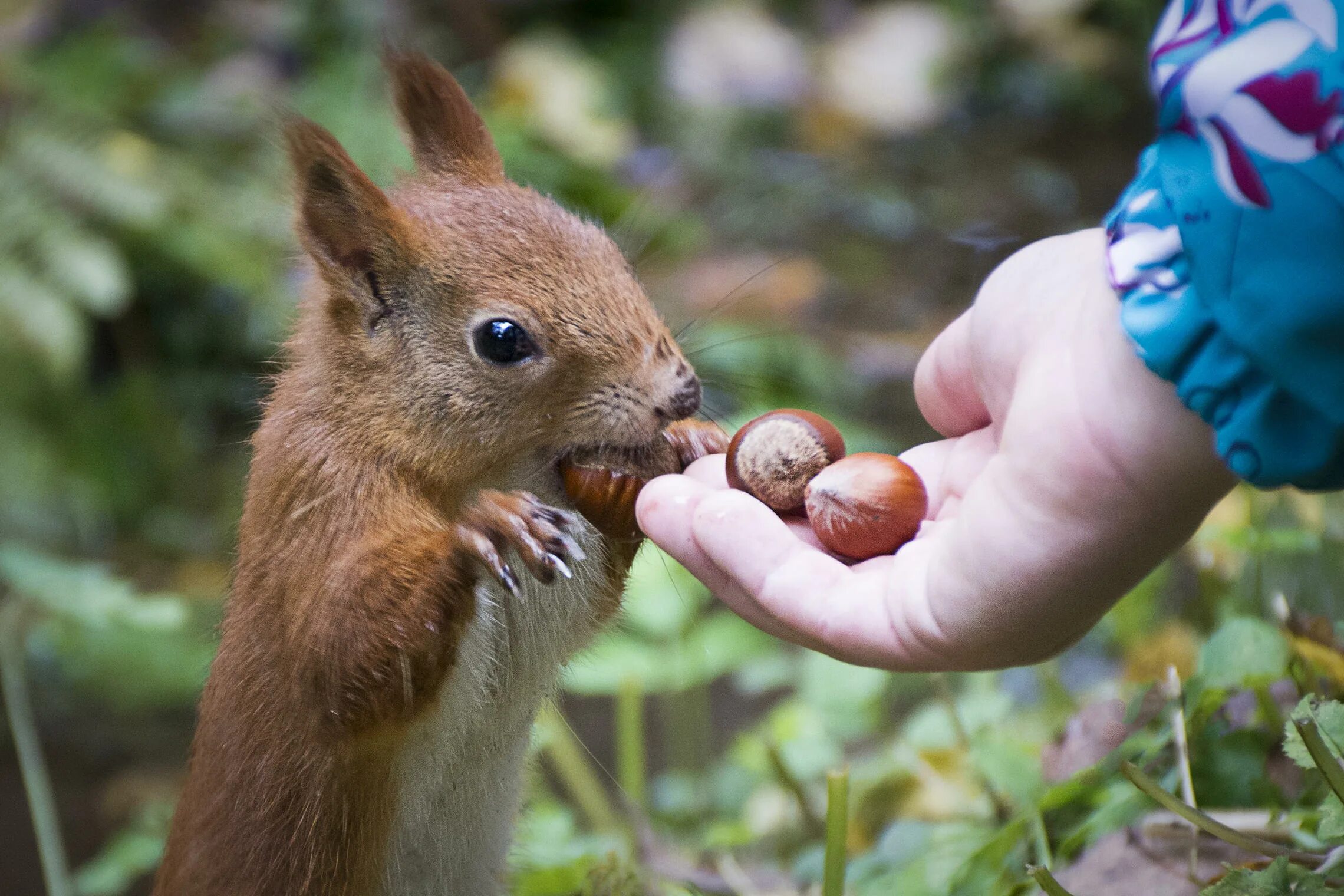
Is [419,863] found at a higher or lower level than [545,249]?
lower

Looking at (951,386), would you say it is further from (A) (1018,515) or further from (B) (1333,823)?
(B) (1333,823)

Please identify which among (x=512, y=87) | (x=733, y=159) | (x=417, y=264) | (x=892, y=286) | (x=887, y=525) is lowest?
(x=892, y=286)

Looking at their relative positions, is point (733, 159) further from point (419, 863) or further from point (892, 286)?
point (419, 863)

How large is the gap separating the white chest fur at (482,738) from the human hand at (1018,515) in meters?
0.22

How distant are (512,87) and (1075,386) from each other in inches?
137

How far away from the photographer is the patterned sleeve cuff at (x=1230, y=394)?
0.86 meters

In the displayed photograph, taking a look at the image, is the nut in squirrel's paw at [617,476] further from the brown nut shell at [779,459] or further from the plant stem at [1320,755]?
the plant stem at [1320,755]

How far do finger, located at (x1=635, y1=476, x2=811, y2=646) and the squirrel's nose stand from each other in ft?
0.39

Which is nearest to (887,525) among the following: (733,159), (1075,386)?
(1075,386)

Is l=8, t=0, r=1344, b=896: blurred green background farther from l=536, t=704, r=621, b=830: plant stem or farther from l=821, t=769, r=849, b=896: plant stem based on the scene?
l=821, t=769, r=849, b=896: plant stem

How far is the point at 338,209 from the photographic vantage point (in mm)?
1321

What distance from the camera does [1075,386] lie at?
95 centimetres

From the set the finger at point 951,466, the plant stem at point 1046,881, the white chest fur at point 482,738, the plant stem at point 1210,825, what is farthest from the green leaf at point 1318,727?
the white chest fur at point 482,738

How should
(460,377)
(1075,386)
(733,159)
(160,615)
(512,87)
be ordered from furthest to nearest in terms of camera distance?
(733,159) < (512,87) < (160,615) < (460,377) < (1075,386)
